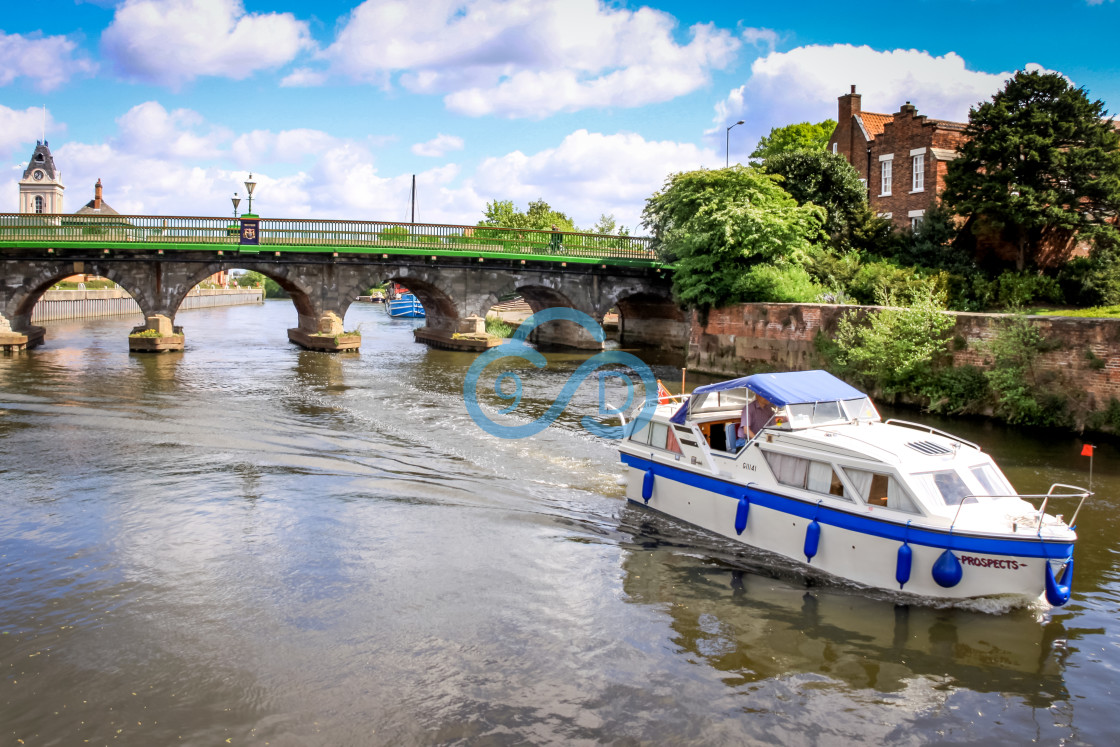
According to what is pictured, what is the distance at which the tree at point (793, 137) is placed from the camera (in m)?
64.8

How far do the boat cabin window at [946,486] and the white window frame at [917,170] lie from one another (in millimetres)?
34989

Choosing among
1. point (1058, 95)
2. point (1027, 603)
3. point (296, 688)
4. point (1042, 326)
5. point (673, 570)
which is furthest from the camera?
point (1058, 95)

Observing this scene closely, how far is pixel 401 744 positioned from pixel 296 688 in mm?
1716

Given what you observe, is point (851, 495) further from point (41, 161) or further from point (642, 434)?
point (41, 161)

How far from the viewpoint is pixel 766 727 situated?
9.58m

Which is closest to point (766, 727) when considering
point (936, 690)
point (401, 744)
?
point (936, 690)

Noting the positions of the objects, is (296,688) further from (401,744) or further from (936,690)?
(936,690)

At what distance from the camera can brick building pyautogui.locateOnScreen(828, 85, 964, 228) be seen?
140 feet

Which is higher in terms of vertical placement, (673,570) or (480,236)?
(480,236)

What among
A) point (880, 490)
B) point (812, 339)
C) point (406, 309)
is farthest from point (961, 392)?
point (406, 309)

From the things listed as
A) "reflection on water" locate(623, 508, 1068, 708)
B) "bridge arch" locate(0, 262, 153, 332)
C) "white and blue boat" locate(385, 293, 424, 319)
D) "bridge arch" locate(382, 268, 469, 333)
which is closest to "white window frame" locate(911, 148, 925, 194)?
"bridge arch" locate(382, 268, 469, 333)

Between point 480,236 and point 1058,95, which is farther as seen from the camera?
point 480,236

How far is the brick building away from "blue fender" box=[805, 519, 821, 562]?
104 ft

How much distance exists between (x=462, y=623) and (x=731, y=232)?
29381 mm
